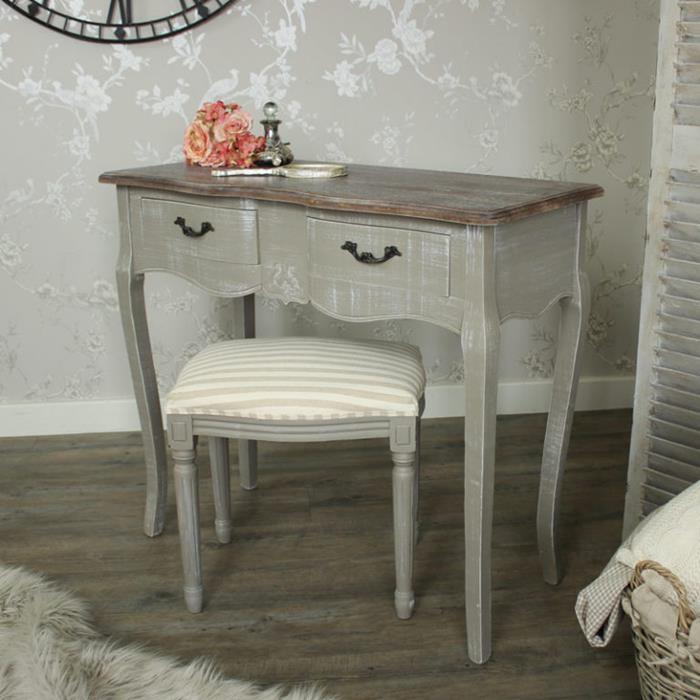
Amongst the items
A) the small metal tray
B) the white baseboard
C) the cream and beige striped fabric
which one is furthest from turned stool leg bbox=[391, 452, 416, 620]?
the white baseboard

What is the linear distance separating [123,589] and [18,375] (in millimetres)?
1000

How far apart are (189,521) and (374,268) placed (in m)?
0.59

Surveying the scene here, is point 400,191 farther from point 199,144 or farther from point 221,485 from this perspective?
point 221,485

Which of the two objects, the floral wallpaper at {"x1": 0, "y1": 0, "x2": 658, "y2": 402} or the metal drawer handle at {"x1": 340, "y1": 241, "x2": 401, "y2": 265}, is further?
the floral wallpaper at {"x1": 0, "y1": 0, "x2": 658, "y2": 402}

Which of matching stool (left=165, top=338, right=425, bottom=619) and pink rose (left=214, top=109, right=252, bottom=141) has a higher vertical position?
pink rose (left=214, top=109, right=252, bottom=141)

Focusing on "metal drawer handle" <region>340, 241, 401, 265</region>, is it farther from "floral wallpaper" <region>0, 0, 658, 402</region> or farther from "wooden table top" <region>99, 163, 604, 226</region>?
"floral wallpaper" <region>0, 0, 658, 402</region>

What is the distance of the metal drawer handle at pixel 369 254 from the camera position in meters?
1.68

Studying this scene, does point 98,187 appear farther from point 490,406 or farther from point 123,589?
point 490,406

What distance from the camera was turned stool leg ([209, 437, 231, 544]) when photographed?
2.14 meters

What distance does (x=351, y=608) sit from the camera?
193 cm

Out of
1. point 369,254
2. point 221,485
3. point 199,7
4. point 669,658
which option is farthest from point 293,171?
point 669,658

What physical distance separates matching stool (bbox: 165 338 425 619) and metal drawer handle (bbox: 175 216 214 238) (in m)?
0.25

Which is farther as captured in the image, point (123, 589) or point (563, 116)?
point (563, 116)

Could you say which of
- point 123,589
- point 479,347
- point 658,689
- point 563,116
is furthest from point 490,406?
point 563,116
